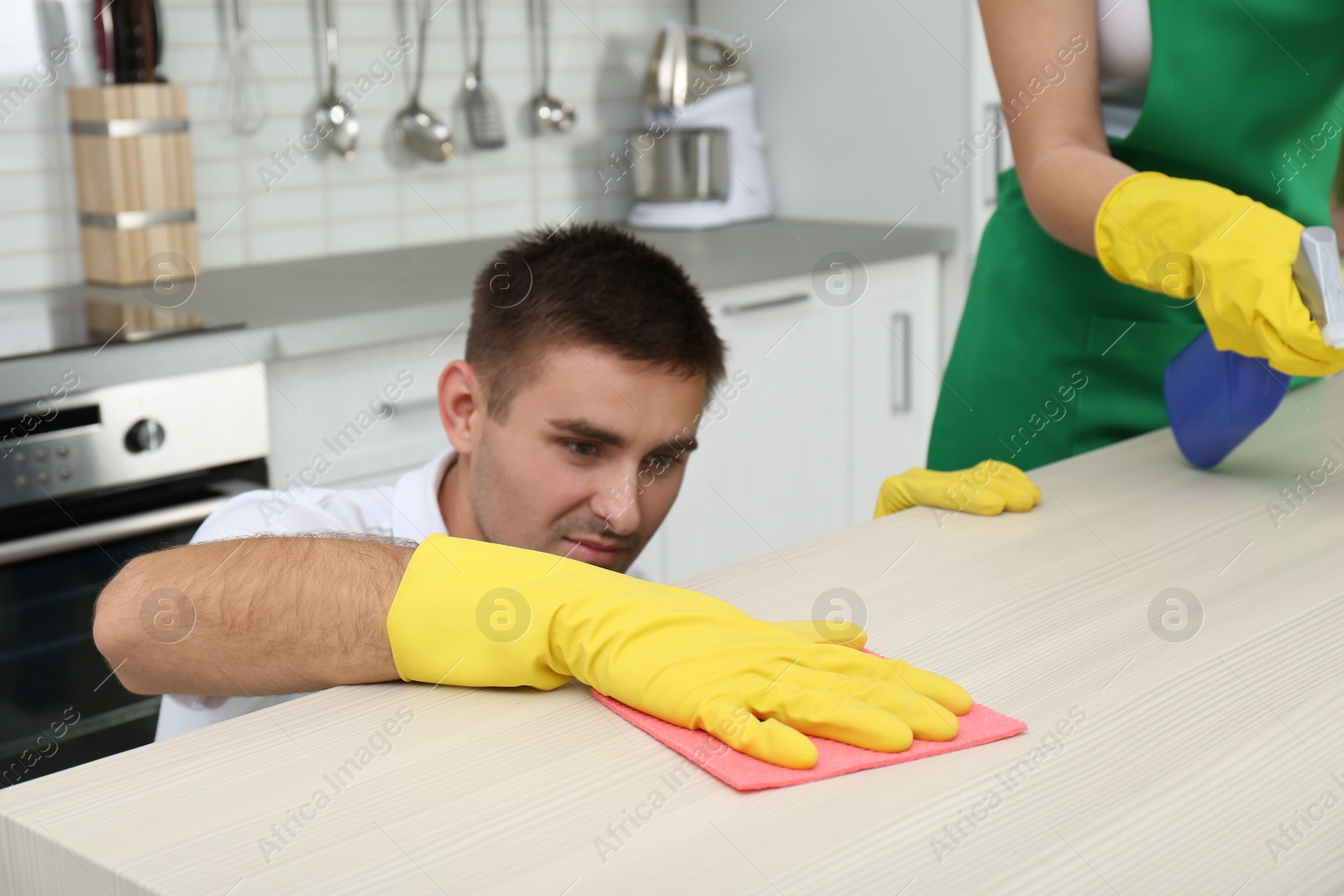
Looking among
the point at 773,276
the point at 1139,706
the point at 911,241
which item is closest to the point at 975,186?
the point at 911,241

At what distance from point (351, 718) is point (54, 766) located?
1.13 meters

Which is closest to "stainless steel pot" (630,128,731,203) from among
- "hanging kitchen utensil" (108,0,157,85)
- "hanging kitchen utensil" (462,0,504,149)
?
"hanging kitchen utensil" (462,0,504,149)

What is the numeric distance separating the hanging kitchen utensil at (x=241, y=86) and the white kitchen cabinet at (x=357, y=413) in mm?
694

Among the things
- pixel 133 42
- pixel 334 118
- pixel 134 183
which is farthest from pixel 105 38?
pixel 334 118

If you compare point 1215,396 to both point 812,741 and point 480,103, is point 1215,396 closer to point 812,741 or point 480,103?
point 812,741

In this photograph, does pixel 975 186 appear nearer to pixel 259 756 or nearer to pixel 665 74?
pixel 665 74

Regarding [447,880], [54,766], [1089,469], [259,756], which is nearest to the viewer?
[447,880]

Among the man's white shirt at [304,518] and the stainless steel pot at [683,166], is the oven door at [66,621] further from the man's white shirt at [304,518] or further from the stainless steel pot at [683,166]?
the stainless steel pot at [683,166]

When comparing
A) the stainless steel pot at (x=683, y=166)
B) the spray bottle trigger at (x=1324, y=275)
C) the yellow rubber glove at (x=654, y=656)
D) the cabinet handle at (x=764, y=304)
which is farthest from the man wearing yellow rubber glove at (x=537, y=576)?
the stainless steel pot at (x=683, y=166)

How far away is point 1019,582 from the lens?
81 centimetres

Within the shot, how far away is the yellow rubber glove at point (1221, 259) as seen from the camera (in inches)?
36.5

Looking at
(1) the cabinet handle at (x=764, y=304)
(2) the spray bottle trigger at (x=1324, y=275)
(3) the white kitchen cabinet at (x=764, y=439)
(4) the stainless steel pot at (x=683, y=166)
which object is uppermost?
(2) the spray bottle trigger at (x=1324, y=275)

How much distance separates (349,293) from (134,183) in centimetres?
38

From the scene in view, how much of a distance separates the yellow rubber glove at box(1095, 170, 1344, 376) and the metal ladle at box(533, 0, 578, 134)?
68.5 inches
